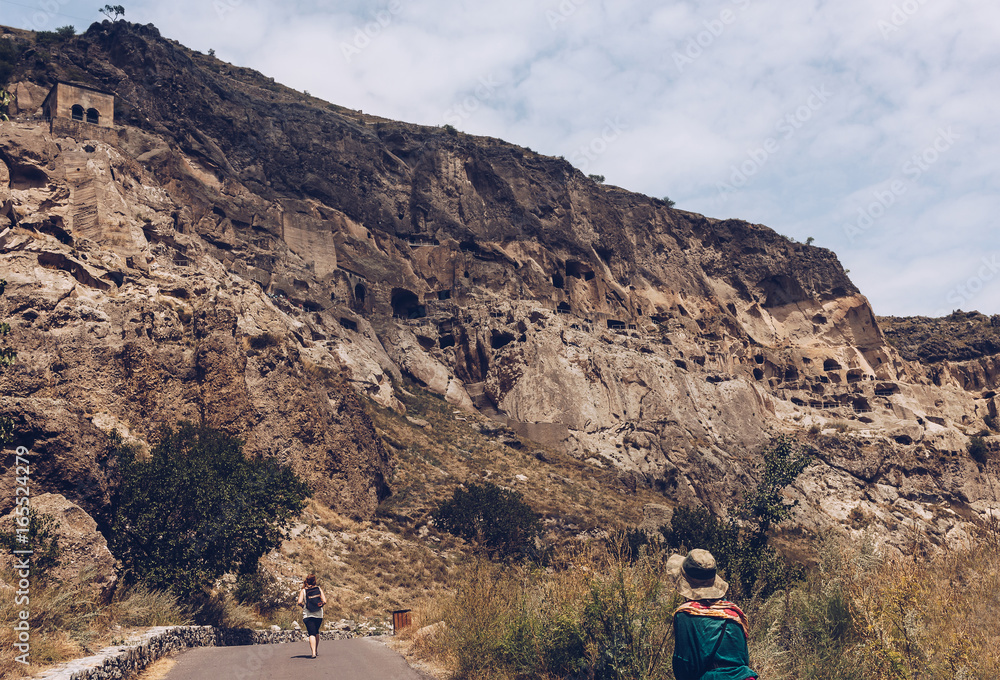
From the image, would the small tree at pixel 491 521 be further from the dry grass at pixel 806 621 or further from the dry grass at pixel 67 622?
the dry grass at pixel 806 621

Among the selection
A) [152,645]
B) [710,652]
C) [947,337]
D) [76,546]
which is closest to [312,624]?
[152,645]

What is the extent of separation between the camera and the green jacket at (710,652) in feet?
15.0

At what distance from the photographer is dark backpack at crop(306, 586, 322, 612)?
529 inches

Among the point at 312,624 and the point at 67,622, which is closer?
the point at 67,622

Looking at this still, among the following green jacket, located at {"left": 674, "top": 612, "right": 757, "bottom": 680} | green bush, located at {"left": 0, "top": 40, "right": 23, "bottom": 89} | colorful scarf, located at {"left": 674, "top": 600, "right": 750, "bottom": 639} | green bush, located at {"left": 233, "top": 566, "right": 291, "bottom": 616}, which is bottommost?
green bush, located at {"left": 233, "top": 566, "right": 291, "bottom": 616}

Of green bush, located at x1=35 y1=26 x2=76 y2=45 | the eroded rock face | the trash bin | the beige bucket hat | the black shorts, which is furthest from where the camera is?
green bush, located at x1=35 y1=26 x2=76 y2=45

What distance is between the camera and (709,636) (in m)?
4.63

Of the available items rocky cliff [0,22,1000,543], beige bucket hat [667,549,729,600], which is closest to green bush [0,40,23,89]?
rocky cliff [0,22,1000,543]

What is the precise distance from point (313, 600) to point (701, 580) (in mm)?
10766

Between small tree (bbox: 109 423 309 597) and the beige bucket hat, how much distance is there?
49.3 feet

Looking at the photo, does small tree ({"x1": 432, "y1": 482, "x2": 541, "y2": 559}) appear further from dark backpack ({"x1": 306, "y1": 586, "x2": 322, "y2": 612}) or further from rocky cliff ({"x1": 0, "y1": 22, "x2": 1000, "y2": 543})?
dark backpack ({"x1": 306, "y1": 586, "x2": 322, "y2": 612})

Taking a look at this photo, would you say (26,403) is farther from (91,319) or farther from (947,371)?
(947,371)

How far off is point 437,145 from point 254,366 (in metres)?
56.4

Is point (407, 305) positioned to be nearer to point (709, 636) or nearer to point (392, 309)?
point (392, 309)
